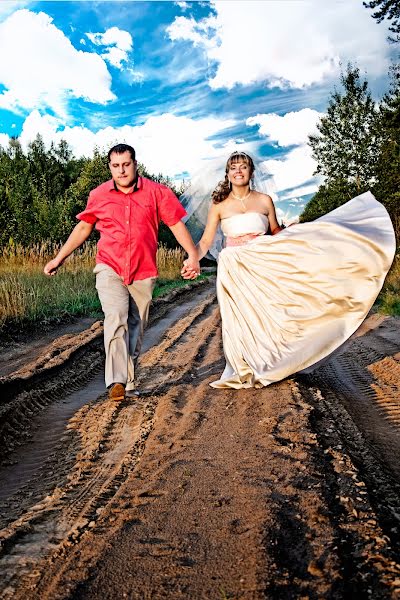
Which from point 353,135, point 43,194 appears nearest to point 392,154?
point 353,135

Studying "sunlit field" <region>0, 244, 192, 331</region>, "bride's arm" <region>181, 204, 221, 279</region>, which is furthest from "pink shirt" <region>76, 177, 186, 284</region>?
"sunlit field" <region>0, 244, 192, 331</region>

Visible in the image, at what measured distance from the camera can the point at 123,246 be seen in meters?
5.98

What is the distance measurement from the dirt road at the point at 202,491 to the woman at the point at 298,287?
1.30ft

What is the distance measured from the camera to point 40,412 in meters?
6.09

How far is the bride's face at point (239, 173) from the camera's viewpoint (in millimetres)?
6555

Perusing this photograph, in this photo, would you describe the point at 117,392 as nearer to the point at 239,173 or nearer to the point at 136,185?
the point at 136,185

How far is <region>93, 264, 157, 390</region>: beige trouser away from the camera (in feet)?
19.4

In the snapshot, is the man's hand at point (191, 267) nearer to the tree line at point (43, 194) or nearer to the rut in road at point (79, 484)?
the rut in road at point (79, 484)

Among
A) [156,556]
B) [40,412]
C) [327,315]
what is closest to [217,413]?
[327,315]

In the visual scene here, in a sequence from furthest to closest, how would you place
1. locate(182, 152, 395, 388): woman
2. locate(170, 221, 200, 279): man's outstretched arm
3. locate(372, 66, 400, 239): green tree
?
locate(372, 66, 400, 239): green tree
locate(170, 221, 200, 279): man's outstretched arm
locate(182, 152, 395, 388): woman

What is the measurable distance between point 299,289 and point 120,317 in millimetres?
1741

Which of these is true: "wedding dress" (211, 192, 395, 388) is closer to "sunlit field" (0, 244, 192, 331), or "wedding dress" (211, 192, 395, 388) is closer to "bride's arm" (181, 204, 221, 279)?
"bride's arm" (181, 204, 221, 279)

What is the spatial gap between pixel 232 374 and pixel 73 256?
12622mm

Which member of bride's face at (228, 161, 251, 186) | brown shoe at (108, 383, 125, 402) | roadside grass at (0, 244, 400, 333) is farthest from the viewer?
roadside grass at (0, 244, 400, 333)
